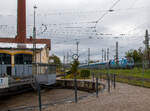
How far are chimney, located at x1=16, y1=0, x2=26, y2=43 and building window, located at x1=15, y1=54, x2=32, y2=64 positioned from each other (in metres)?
10.9

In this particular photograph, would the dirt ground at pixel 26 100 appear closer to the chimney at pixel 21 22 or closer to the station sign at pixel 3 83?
the station sign at pixel 3 83

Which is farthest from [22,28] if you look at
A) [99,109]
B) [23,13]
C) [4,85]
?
[99,109]

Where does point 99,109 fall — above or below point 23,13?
below

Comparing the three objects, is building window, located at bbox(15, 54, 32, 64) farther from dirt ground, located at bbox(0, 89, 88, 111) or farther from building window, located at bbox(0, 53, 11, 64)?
dirt ground, located at bbox(0, 89, 88, 111)

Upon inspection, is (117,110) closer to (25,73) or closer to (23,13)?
(25,73)

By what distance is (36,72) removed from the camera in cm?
2186

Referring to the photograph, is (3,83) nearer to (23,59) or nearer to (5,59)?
(5,59)

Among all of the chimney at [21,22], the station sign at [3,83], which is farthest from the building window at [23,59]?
the chimney at [21,22]

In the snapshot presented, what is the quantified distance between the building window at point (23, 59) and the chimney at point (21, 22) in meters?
10.9

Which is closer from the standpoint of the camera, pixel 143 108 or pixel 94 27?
pixel 143 108

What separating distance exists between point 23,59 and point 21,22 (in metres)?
12.6

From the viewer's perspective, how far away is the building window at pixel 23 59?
19870 millimetres

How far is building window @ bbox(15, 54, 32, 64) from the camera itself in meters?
19.9

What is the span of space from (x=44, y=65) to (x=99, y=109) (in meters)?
16.4
